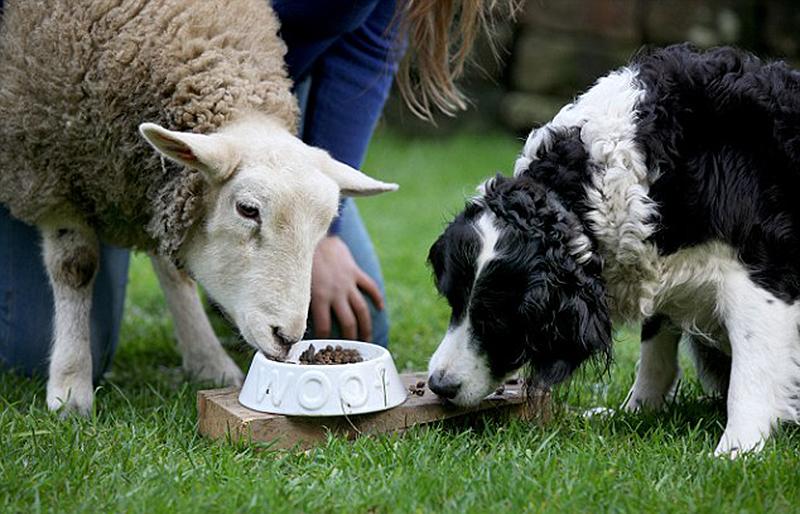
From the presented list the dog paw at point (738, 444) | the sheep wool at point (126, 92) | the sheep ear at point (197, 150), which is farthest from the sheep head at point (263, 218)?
the dog paw at point (738, 444)

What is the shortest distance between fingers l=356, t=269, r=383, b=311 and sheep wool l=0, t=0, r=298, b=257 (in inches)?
43.9

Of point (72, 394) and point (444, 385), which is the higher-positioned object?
point (444, 385)

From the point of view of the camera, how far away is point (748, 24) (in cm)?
973

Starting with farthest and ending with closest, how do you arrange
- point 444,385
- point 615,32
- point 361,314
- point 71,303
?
point 615,32
point 361,314
point 71,303
point 444,385

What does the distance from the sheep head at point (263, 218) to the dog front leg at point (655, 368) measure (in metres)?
1.14

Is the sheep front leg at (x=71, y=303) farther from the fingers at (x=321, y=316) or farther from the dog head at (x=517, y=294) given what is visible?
the dog head at (x=517, y=294)

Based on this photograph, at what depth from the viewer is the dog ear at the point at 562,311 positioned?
2920mm

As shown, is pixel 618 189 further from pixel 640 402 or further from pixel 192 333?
pixel 192 333

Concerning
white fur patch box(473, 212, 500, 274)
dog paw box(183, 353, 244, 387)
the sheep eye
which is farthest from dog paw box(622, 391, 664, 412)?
dog paw box(183, 353, 244, 387)

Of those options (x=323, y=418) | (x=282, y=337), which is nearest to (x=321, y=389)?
(x=323, y=418)

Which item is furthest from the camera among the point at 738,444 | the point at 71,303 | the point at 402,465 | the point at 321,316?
the point at 321,316

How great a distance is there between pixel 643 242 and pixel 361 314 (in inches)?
59.3

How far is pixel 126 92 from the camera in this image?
3.24 meters

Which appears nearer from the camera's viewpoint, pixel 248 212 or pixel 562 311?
pixel 562 311
